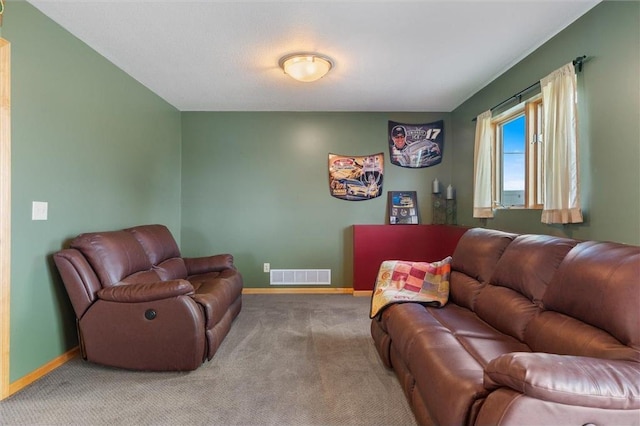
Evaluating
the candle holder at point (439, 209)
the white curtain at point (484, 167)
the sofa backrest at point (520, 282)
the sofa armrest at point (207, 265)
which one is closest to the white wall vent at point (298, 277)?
the sofa armrest at point (207, 265)

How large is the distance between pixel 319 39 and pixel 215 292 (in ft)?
7.23

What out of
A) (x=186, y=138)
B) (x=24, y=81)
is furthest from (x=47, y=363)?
(x=186, y=138)

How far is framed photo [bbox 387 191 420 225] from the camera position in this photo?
4.32m

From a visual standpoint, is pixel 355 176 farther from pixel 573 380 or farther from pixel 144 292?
pixel 573 380

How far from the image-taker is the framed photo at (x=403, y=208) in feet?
14.2

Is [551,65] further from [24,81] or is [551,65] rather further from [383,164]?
[24,81]

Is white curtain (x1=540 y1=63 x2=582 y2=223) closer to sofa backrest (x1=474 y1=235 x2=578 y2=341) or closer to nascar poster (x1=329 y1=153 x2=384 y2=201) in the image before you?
sofa backrest (x1=474 y1=235 x2=578 y2=341)

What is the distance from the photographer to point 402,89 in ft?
11.5

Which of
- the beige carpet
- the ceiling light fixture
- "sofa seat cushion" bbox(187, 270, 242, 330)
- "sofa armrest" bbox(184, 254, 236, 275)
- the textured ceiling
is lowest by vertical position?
the beige carpet

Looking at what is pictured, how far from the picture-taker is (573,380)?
3.17 ft

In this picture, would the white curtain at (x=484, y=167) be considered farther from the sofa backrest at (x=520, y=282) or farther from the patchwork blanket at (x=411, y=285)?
the sofa backrest at (x=520, y=282)

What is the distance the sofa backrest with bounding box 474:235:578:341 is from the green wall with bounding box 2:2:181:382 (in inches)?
118

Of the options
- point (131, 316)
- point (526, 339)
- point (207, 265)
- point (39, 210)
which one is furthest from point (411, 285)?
point (39, 210)

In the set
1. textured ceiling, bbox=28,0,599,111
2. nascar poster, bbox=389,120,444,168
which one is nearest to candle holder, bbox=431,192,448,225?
nascar poster, bbox=389,120,444,168
